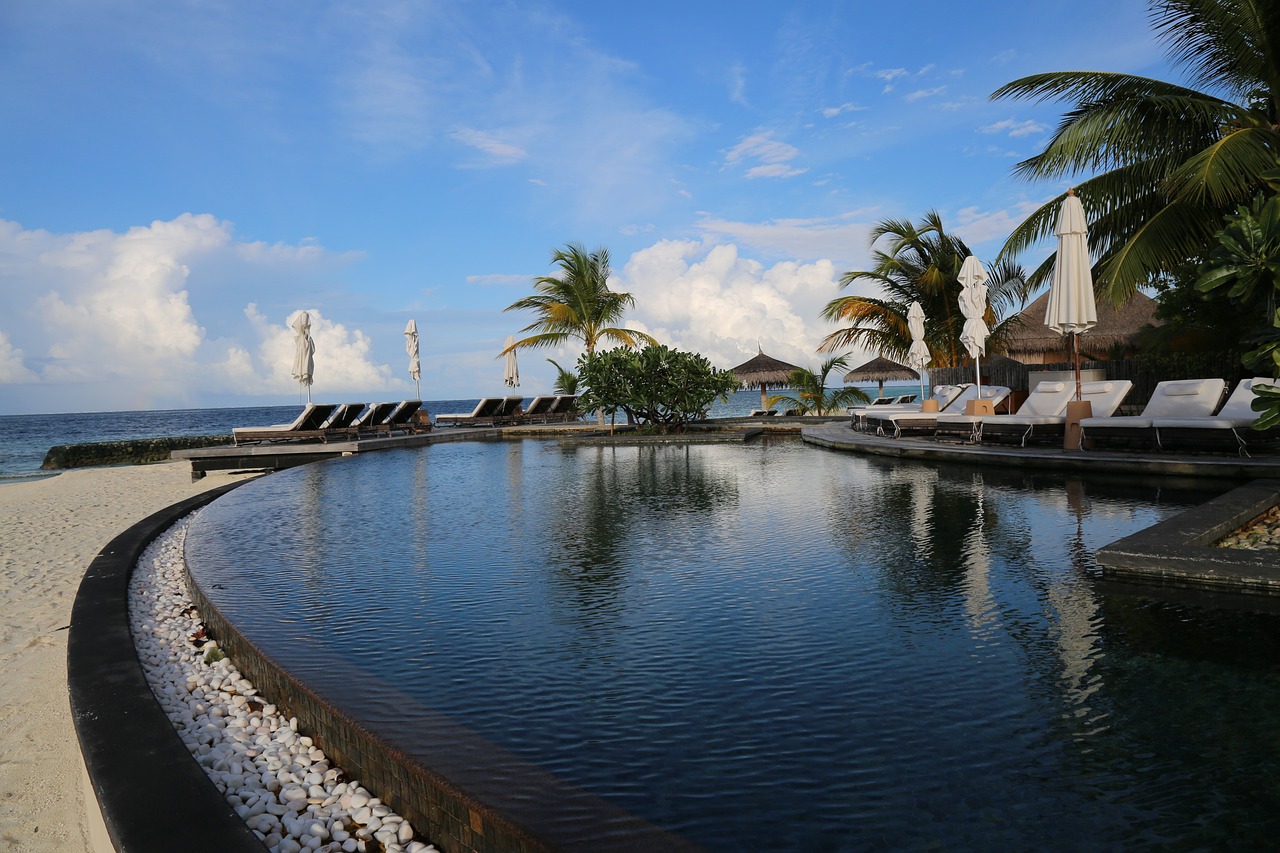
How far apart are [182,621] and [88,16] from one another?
11.6 metres

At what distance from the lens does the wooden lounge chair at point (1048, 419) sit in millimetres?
10117

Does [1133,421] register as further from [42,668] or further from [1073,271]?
[42,668]

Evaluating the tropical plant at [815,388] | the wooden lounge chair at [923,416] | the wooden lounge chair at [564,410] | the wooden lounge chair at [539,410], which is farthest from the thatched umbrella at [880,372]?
the wooden lounge chair at [923,416]

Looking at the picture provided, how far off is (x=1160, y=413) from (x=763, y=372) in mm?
18353

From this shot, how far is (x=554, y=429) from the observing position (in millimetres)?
20156

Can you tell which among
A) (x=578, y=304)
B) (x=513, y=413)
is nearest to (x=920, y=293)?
(x=578, y=304)

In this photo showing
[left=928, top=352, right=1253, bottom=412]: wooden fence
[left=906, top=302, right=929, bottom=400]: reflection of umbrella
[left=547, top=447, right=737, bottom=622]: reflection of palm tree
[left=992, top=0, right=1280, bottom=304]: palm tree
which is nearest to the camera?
[left=547, top=447, right=737, bottom=622]: reflection of palm tree

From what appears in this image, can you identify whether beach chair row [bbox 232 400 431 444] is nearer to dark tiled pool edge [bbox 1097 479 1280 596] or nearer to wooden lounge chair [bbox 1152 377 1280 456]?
wooden lounge chair [bbox 1152 377 1280 456]

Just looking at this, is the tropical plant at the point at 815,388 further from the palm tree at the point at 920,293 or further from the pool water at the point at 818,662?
the pool water at the point at 818,662

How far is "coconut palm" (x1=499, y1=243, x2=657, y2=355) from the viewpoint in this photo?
22516 millimetres

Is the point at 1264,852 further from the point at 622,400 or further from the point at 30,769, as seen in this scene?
the point at 622,400

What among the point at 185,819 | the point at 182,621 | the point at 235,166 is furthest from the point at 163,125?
the point at 185,819

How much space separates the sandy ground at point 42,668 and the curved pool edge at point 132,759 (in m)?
0.23

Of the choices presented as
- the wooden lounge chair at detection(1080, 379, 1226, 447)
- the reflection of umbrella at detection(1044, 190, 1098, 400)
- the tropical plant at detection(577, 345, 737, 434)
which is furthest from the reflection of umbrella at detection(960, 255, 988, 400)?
the tropical plant at detection(577, 345, 737, 434)
